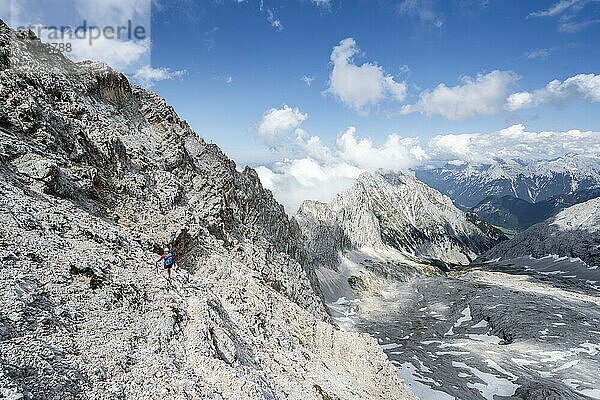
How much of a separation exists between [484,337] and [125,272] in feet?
389

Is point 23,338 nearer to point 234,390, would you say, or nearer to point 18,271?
point 18,271

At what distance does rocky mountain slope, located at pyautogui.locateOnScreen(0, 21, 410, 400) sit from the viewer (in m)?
17.6

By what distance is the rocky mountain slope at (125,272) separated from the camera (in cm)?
1758

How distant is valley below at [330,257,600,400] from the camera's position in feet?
237

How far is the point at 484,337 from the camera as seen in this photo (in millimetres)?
113875

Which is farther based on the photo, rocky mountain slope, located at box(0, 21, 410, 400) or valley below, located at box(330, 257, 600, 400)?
valley below, located at box(330, 257, 600, 400)

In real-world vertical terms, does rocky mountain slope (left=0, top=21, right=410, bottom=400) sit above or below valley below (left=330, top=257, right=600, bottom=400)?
above

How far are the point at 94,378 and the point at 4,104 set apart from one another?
26.4 meters

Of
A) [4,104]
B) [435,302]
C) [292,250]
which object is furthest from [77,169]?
[435,302]

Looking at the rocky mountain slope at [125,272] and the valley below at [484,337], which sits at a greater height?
the rocky mountain slope at [125,272]

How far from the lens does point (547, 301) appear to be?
142m

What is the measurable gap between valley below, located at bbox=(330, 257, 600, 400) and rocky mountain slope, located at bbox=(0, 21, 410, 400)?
4425cm

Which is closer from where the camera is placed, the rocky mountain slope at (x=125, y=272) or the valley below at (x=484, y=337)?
the rocky mountain slope at (x=125, y=272)

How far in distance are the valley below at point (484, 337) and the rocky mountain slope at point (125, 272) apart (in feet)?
145
